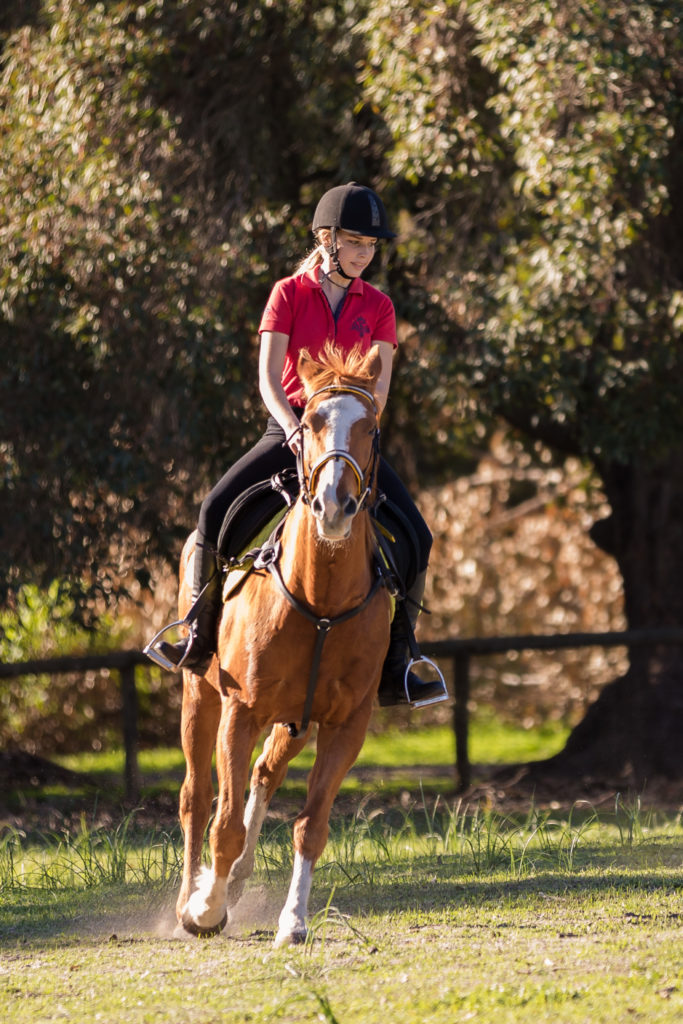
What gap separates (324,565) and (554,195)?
5.42 metres

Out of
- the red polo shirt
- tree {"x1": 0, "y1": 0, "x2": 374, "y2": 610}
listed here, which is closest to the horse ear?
the red polo shirt

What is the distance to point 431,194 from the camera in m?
10.3

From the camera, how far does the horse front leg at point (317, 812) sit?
16.1ft

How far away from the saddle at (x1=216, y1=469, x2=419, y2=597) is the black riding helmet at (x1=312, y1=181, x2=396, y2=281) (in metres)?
1.00

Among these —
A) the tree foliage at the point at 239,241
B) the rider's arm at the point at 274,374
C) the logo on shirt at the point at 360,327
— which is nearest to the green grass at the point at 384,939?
the rider's arm at the point at 274,374

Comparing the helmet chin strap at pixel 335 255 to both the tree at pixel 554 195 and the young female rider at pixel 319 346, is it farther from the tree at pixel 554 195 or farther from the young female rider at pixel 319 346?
the tree at pixel 554 195

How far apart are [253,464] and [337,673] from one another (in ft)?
3.66

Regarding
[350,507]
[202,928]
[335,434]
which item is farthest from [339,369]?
[202,928]

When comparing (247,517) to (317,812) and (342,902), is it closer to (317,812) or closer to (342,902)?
(317,812)

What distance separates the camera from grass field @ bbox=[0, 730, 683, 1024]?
13.3 ft

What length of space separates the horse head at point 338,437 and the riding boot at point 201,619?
1.13 meters

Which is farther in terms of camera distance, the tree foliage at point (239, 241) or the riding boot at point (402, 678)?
the tree foliage at point (239, 241)

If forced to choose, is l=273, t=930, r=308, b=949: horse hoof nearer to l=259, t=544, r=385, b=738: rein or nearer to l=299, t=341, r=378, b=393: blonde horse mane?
l=259, t=544, r=385, b=738: rein

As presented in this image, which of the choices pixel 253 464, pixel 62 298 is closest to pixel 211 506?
pixel 253 464
